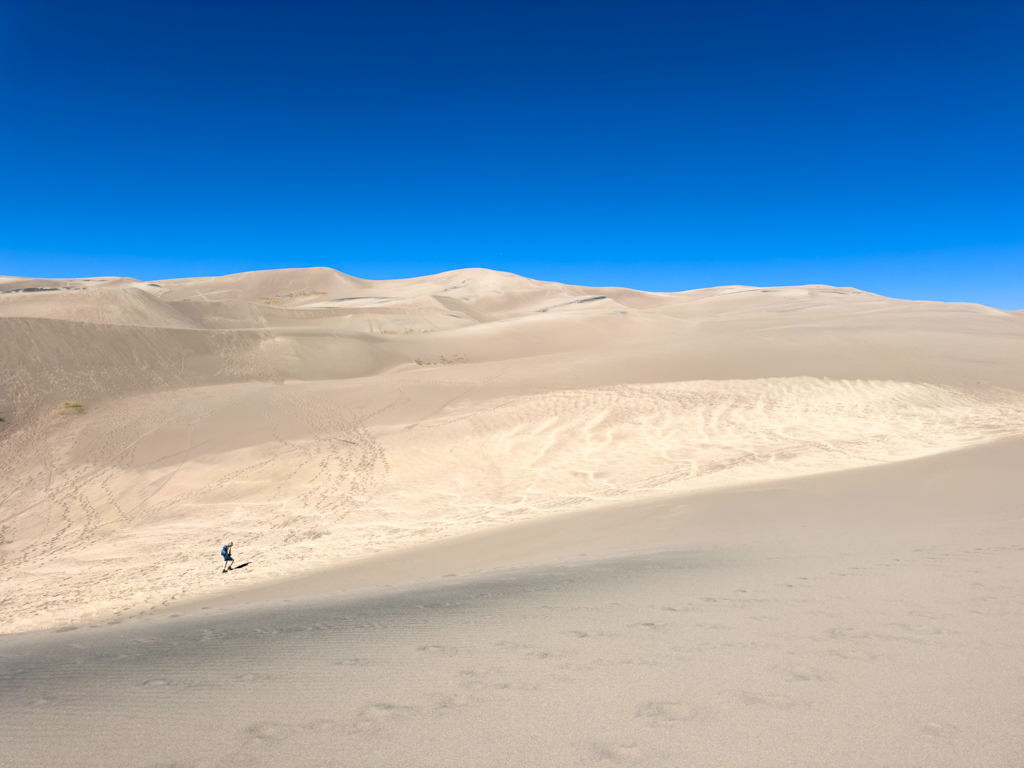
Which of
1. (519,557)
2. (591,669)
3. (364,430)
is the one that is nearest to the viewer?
(591,669)

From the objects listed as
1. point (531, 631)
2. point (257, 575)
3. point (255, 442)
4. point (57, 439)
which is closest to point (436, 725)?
point (531, 631)

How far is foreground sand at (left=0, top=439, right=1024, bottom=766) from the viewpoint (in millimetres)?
2215

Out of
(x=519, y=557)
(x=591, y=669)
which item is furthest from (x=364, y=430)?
(x=591, y=669)

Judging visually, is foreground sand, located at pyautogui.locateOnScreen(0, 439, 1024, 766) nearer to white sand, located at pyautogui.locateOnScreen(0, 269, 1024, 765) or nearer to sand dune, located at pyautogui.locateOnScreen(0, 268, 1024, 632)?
white sand, located at pyautogui.locateOnScreen(0, 269, 1024, 765)

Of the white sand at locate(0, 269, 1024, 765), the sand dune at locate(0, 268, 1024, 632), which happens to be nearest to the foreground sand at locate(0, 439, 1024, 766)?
the white sand at locate(0, 269, 1024, 765)

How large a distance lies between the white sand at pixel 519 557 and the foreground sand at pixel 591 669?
0.02 meters

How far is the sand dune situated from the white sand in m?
0.10

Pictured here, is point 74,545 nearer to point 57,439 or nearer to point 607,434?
point 57,439

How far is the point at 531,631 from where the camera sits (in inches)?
135

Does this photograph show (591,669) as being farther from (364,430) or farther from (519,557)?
(364,430)

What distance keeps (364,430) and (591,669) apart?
1225cm

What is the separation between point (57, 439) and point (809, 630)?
53.4 ft

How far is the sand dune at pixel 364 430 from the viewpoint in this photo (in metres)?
8.41

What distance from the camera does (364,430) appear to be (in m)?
14.4
